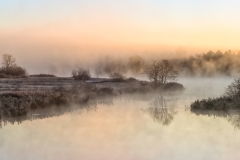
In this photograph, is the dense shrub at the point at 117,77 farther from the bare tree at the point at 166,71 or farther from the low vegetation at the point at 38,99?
the low vegetation at the point at 38,99

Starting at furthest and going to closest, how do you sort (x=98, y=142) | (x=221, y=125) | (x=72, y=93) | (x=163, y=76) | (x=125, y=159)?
(x=163, y=76)
(x=72, y=93)
(x=221, y=125)
(x=98, y=142)
(x=125, y=159)

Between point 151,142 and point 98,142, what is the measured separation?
1127mm

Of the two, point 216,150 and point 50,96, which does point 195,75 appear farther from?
point 216,150

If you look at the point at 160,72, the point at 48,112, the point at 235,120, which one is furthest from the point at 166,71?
the point at 235,120

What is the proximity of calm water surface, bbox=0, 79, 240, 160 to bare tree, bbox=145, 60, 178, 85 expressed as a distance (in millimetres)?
9084

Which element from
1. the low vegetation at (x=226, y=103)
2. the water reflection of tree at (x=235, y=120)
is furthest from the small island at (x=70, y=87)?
the water reflection of tree at (x=235, y=120)

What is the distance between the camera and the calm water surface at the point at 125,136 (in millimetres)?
6648

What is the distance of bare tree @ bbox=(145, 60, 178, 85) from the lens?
21719mm

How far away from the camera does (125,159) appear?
627cm

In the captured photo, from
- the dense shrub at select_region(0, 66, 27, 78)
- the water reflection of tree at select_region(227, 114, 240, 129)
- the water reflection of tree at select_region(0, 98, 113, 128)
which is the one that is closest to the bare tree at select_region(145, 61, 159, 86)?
the water reflection of tree at select_region(0, 98, 113, 128)

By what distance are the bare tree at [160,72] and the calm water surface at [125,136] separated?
9.08 metres

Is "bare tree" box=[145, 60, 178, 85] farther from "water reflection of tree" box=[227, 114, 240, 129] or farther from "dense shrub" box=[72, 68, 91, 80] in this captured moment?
"water reflection of tree" box=[227, 114, 240, 129]

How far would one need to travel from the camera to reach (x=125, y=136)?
8.34 meters

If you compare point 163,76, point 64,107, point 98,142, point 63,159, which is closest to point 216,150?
point 98,142
